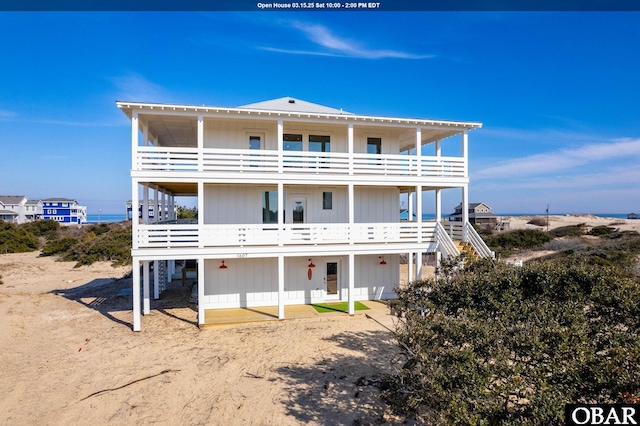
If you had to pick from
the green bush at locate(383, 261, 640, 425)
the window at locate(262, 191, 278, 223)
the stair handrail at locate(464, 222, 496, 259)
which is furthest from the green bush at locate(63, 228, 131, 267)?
the green bush at locate(383, 261, 640, 425)

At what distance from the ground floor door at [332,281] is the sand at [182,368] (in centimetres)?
266

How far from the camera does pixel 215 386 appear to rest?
9.02m

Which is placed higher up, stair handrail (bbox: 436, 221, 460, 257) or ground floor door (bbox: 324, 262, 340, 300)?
stair handrail (bbox: 436, 221, 460, 257)

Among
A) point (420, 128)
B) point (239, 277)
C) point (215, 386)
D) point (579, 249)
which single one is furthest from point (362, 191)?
point (579, 249)

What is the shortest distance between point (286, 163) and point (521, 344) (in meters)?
11.1

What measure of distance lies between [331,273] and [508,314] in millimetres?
11501

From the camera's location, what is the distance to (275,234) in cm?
1470

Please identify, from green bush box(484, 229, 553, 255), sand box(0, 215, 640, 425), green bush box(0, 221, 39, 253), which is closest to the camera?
sand box(0, 215, 640, 425)

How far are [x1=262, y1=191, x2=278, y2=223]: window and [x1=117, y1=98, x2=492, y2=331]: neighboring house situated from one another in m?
0.05

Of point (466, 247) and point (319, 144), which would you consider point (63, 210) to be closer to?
point (319, 144)

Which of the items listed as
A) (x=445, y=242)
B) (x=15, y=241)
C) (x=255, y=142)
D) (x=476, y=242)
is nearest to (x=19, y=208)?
(x=15, y=241)

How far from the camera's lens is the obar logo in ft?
14.5

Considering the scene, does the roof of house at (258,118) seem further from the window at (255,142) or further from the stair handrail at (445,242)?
the stair handrail at (445,242)

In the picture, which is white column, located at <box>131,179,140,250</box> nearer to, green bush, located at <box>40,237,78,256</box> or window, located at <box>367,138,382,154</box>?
window, located at <box>367,138,382,154</box>
